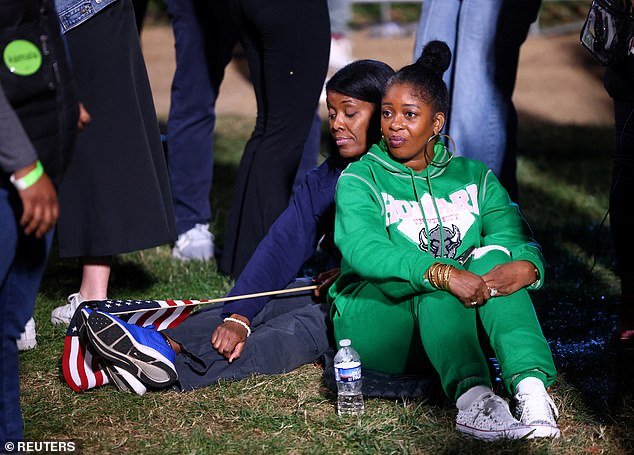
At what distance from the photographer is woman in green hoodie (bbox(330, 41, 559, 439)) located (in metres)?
3.19

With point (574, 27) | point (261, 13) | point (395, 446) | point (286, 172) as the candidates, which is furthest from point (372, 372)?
point (574, 27)

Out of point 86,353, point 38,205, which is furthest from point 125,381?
point 38,205

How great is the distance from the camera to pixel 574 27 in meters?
12.4

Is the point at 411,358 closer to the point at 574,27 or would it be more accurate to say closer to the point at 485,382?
the point at 485,382

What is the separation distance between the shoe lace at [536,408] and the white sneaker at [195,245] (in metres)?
2.39

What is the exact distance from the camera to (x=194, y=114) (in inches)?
205

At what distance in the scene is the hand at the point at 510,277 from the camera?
3312mm

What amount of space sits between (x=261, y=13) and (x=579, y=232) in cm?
238

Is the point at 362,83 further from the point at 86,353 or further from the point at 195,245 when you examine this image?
the point at 195,245

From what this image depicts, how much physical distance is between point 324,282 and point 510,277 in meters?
0.96

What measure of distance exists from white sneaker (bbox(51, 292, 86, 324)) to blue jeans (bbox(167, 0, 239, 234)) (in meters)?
1.02

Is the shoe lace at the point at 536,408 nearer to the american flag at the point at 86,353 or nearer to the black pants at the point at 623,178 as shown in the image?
the black pants at the point at 623,178

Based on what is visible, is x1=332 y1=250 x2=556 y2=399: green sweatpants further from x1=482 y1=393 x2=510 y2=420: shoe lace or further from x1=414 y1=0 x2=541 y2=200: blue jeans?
x1=414 y1=0 x2=541 y2=200: blue jeans

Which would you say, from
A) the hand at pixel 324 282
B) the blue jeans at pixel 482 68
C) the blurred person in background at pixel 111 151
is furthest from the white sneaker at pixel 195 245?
the blue jeans at pixel 482 68
